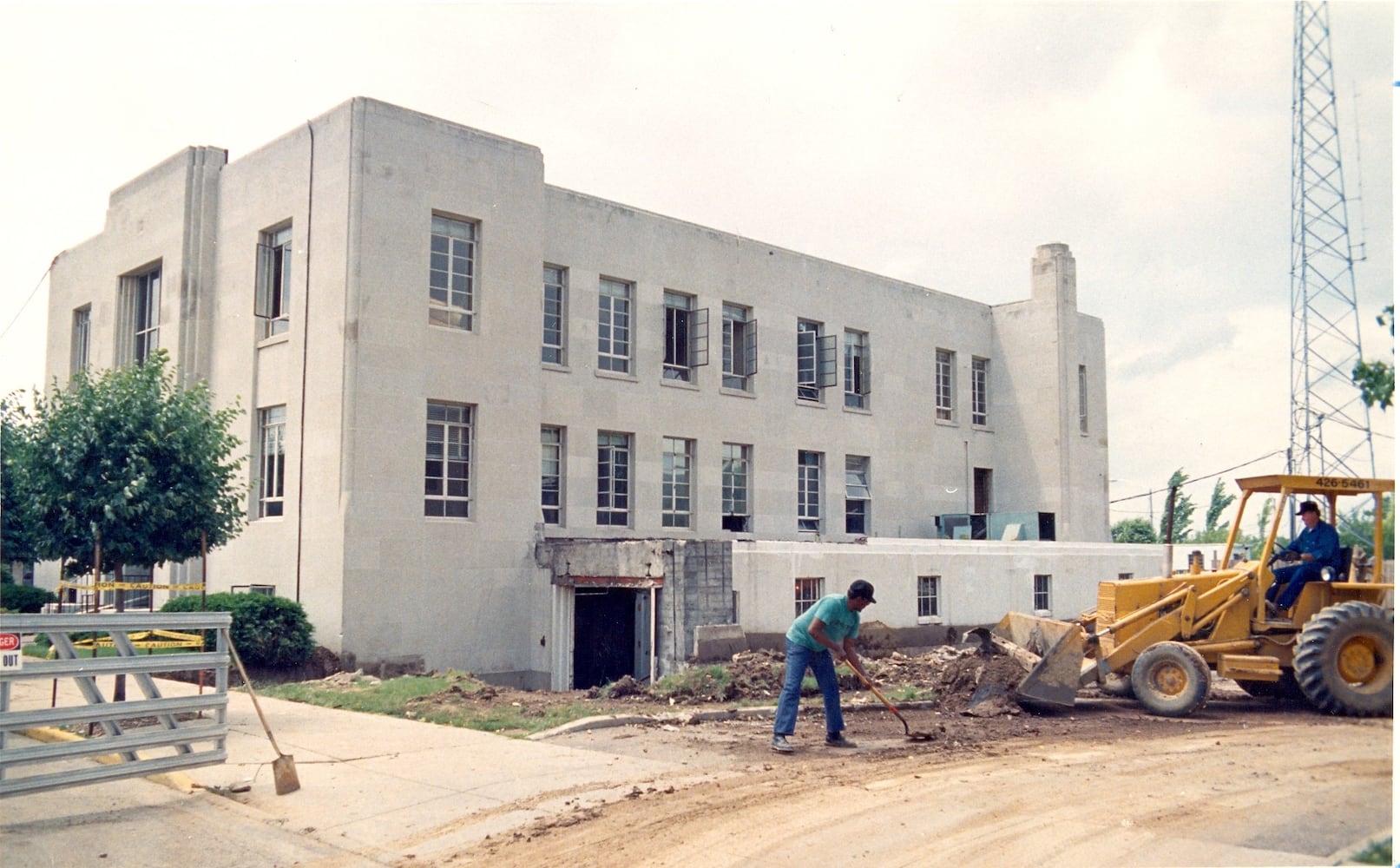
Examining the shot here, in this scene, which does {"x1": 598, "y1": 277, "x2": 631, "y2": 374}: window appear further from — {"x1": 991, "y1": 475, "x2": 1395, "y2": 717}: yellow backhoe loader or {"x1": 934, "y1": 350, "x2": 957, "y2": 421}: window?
{"x1": 991, "y1": 475, "x2": 1395, "y2": 717}: yellow backhoe loader

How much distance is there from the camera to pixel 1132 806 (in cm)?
824

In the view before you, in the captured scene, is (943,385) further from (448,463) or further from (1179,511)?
(1179,511)

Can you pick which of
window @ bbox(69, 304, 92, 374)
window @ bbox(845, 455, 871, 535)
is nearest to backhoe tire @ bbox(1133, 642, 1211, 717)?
window @ bbox(845, 455, 871, 535)

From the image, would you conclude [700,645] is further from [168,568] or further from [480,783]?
[168,568]

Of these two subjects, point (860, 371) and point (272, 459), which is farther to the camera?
point (860, 371)

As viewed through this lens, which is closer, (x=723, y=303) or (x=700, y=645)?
(x=700, y=645)

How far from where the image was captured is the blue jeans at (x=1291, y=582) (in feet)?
38.4

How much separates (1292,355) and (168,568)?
21928mm

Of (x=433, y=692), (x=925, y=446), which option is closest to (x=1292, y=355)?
(x=433, y=692)

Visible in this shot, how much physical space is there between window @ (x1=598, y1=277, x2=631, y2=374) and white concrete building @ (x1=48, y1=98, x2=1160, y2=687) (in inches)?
3.6

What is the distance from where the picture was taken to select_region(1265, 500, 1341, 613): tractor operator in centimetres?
Result: 1077

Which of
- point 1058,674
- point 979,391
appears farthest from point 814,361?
point 1058,674

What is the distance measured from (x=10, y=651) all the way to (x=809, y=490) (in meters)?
21.5

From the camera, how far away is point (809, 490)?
28.5m
